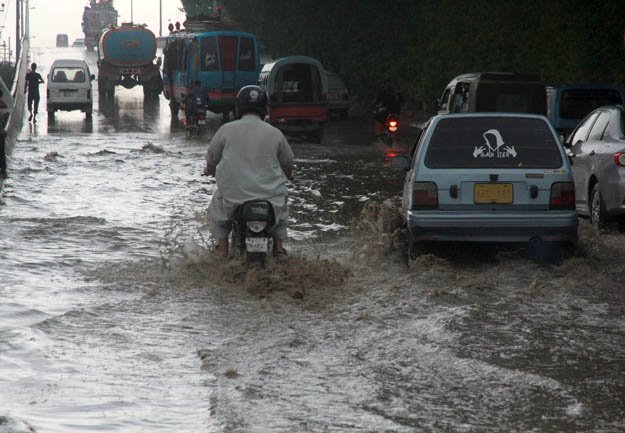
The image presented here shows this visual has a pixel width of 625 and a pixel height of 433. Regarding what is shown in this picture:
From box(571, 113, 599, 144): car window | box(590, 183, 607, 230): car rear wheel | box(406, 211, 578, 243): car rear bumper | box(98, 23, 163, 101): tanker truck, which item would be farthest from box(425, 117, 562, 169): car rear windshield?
box(98, 23, 163, 101): tanker truck

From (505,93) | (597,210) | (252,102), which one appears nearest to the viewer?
(252,102)

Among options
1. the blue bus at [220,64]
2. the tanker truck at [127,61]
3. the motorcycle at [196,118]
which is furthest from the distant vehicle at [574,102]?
the tanker truck at [127,61]

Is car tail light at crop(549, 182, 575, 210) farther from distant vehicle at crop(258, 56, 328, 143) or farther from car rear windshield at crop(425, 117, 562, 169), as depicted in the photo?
distant vehicle at crop(258, 56, 328, 143)

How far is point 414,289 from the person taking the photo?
10.5 meters

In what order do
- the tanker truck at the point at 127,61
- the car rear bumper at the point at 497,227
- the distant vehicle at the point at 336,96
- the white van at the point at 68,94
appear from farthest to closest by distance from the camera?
the tanker truck at the point at 127,61 → the distant vehicle at the point at 336,96 → the white van at the point at 68,94 → the car rear bumper at the point at 497,227

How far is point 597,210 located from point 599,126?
4.19ft

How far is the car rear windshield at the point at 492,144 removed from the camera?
11.6m

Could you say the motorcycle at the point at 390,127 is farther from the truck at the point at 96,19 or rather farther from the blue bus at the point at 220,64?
the truck at the point at 96,19

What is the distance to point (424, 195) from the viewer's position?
11.5 meters

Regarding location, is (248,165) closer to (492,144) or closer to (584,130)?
(492,144)

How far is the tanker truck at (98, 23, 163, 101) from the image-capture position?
5741cm

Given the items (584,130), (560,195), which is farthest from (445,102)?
(560,195)

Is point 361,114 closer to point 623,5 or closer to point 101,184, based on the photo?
point 623,5

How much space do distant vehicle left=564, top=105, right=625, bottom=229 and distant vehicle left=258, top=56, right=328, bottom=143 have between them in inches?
663
